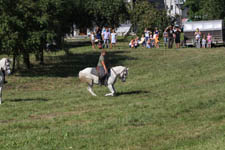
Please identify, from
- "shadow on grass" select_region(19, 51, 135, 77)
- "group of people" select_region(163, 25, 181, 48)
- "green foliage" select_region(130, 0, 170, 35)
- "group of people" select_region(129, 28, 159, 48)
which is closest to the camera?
"shadow on grass" select_region(19, 51, 135, 77)

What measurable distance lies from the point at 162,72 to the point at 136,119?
1528 cm

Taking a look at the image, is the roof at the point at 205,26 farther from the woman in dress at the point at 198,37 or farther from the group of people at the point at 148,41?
the group of people at the point at 148,41

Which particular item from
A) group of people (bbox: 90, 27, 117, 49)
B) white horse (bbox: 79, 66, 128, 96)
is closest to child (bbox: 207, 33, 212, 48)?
group of people (bbox: 90, 27, 117, 49)

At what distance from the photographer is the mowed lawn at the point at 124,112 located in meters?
10.5

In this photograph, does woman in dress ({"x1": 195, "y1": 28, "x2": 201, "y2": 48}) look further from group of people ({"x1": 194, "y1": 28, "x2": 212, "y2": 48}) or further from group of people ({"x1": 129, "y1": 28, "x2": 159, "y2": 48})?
group of people ({"x1": 129, "y1": 28, "x2": 159, "y2": 48})

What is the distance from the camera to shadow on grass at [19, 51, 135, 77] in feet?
98.1

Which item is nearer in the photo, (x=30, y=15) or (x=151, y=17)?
(x=30, y=15)

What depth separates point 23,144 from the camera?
10477 mm

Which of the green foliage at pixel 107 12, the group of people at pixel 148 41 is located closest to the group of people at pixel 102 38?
the group of people at pixel 148 41

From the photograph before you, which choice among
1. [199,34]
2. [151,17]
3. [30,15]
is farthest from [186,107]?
[151,17]

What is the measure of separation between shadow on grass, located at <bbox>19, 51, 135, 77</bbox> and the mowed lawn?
195 millimetres

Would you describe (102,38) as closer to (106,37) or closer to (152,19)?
(106,37)

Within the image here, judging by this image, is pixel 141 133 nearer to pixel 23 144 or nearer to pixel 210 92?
pixel 23 144

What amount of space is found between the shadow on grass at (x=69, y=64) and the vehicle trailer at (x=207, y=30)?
7775 millimetres
